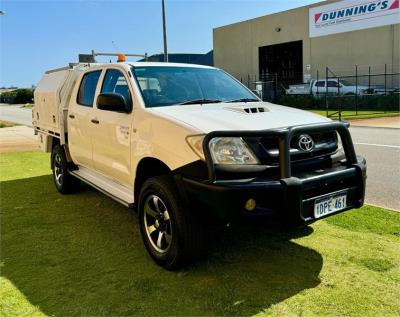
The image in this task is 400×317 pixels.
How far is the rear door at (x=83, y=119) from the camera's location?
5.61 metres

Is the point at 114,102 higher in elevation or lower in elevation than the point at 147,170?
higher

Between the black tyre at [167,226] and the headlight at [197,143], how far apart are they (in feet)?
1.41

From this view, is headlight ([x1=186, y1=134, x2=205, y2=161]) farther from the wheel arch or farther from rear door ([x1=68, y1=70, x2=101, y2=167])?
rear door ([x1=68, y1=70, x2=101, y2=167])

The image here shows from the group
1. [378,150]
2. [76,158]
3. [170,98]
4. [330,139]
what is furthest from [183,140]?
[378,150]

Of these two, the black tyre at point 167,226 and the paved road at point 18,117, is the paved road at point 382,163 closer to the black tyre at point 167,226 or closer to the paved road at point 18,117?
the black tyre at point 167,226

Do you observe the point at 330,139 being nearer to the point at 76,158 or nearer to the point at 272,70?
the point at 76,158

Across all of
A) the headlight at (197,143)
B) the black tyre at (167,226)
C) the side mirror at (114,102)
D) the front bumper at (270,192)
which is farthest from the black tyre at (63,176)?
the headlight at (197,143)

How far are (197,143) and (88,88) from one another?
9.70ft

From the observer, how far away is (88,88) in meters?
5.89

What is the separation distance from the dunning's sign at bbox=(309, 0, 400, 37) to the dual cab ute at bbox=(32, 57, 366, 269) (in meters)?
29.3

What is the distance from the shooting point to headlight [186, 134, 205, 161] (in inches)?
136

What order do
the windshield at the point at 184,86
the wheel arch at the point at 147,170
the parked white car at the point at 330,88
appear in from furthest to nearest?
the parked white car at the point at 330,88
the windshield at the point at 184,86
the wheel arch at the point at 147,170

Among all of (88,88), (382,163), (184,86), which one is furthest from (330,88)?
(184,86)

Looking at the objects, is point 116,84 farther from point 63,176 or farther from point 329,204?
point 329,204
